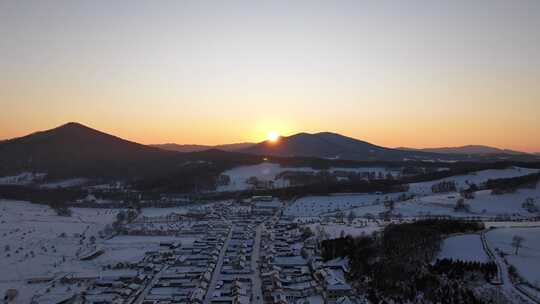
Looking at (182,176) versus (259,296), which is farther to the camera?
(182,176)

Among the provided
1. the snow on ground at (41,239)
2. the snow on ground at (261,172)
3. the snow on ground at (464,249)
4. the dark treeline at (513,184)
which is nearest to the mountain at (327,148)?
the snow on ground at (261,172)

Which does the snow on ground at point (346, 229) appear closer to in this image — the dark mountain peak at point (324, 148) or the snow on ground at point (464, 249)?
the snow on ground at point (464, 249)

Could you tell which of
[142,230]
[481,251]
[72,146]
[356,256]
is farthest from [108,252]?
[72,146]

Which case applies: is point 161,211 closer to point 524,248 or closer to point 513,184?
point 524,248

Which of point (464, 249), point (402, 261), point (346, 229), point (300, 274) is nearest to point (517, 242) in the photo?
point (464, 249)

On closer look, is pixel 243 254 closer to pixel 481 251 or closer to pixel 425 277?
pixel 425 277
